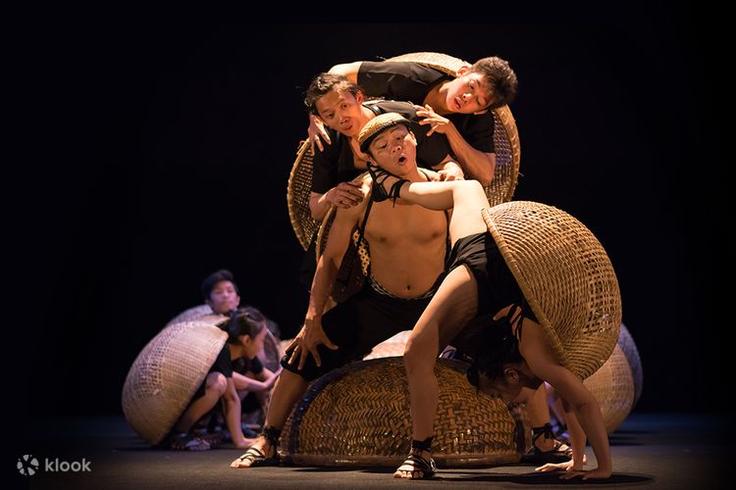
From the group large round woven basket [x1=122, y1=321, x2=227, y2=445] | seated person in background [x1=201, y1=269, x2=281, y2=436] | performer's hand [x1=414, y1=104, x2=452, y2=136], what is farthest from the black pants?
seated person in background [x1=201, y1=269, x2=281, y2=436]

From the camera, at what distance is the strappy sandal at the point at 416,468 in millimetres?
3867

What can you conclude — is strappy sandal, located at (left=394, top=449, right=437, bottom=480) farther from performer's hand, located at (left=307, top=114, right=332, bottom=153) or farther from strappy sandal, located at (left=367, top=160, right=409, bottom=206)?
performer's hand, located at (left=307, top=114, right=332, bottom=153)

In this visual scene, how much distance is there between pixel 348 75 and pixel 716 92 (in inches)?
56.6

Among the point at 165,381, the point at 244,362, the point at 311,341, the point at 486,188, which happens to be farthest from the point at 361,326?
the point at 244,362

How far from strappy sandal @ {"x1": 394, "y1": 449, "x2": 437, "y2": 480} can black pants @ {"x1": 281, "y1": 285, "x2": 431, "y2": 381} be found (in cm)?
78

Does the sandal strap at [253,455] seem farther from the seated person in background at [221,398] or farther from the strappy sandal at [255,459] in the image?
the seated person in background at [221,398]

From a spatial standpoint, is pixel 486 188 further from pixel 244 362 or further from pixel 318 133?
pixel 244 362

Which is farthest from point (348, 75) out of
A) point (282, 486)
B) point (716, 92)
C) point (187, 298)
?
point (187, 298)

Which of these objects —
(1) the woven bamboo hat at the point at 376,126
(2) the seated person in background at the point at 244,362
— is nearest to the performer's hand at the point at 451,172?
(1) the woven bamboo hat at the point at 376,126

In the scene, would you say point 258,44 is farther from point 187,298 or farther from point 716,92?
point 716,92

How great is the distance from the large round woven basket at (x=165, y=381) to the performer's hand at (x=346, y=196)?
1.59 m

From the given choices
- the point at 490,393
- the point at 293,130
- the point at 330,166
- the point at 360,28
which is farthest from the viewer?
the point at 293,130

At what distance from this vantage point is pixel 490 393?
411cm

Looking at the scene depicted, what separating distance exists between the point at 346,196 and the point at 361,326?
0.53 metres
